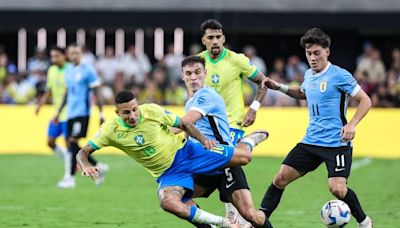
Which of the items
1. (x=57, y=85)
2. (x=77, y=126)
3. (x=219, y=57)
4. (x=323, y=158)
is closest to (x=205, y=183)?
(x=323, y=158)

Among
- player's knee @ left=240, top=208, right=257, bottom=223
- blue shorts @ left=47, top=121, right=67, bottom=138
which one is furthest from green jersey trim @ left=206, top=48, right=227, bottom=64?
blue shorts @ left=47, top=121, right=67, bottom=138

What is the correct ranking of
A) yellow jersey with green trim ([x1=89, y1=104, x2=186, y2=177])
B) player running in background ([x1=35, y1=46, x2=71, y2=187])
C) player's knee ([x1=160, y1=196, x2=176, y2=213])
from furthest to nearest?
player running in background ([x1=35, y1=46, x2=71, y2=187])
yellow jersey with green trim ([x1=89, y1=104, x2=186, y2=177])
player's knee ([x1=160, y1=196, x2=176, y2=213])

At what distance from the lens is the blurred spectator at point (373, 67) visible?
24.8 metres

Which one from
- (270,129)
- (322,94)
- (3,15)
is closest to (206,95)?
(322,94)

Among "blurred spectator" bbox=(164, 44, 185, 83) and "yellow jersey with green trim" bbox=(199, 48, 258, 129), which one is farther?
"blurred spectator" bbox=(164, 44, 185, 83)

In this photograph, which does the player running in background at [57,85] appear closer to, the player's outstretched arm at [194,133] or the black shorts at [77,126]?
the black shorts at [77,126]

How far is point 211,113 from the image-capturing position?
10.4 metres

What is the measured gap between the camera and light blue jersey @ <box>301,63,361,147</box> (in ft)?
35.4

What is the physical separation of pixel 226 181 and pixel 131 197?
4914 millimetres

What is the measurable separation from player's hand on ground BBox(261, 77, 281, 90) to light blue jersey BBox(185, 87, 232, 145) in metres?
0.95

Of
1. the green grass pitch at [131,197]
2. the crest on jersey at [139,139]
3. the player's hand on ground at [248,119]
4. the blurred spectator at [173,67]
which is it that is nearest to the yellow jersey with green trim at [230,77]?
the player's hand on ground at [248,119]

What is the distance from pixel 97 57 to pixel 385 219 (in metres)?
18.5

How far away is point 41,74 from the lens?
25.6 m

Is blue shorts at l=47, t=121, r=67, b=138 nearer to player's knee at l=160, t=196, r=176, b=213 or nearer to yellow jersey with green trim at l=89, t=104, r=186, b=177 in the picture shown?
yellow jersey with green trim at l=89, t=104, r=186, b=177
